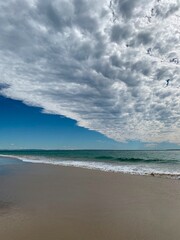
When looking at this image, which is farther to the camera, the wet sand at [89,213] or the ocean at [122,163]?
the ocean at [122,163]

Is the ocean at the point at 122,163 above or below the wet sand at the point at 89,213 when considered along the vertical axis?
above

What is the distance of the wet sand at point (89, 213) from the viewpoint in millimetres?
5469

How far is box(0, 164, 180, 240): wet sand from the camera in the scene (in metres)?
5.47

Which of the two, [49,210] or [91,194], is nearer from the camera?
[49,210]

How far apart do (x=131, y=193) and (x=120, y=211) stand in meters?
2.72

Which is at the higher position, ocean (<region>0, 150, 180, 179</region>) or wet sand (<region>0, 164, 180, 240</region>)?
ocean (<region>0, 150, 180, 179</region>)

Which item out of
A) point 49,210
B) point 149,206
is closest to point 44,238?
point 49,210

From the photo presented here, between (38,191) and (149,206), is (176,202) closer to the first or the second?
(149,206)

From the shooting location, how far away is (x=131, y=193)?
9.99 m

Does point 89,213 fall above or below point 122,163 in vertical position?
below

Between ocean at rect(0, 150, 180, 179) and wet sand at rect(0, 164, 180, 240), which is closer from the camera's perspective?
wet sand at rect(0, 164, 180, 240)

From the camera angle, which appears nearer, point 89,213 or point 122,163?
point 89,213

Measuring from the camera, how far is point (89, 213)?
7.12 metres

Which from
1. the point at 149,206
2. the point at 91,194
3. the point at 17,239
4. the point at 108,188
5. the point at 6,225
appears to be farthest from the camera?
the point at 108,188
